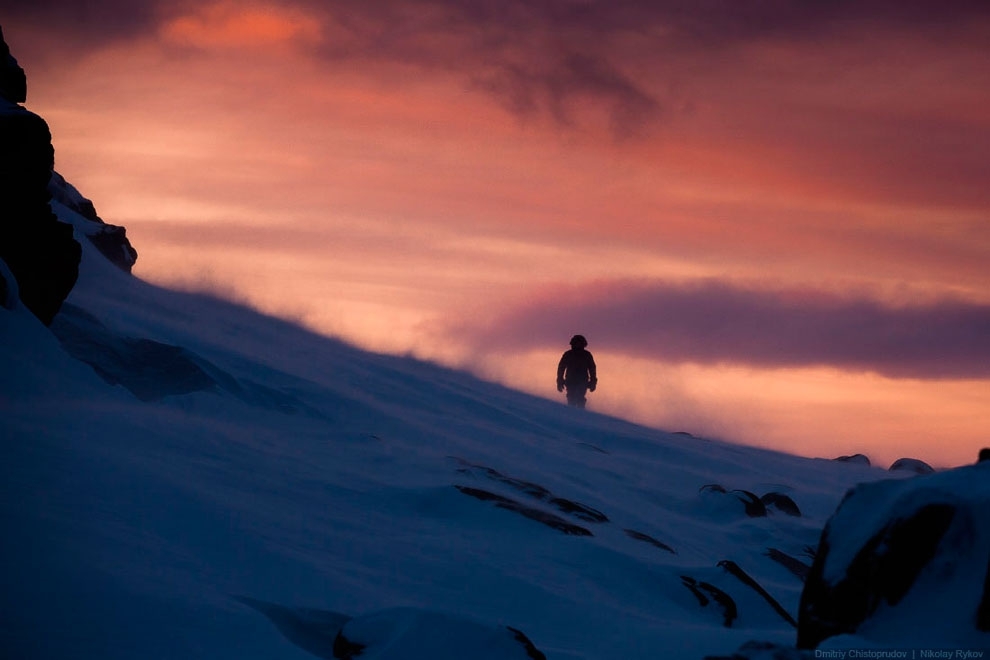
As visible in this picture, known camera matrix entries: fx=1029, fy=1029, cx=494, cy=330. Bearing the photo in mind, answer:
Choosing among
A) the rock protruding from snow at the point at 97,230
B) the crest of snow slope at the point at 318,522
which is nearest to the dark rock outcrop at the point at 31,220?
the crest of snow slope at the point at 318,522

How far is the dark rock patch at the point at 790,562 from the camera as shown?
11484 millimetres

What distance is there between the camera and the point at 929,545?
5.60 m

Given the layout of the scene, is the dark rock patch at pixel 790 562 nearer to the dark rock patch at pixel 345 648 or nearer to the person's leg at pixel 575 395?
the dark rock patch at pixel 345 648

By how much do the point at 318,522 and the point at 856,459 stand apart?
18247 millimetres

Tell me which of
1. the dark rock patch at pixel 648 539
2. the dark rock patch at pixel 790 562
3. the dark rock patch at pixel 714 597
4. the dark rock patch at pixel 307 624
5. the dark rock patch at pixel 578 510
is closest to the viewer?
the dark rock patch at pixel 307 624

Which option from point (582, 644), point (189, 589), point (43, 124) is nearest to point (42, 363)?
point (43, 124)

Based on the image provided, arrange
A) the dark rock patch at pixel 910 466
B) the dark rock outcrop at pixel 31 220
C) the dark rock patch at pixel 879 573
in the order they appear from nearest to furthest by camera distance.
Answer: the dark rock patch at pixel 879 573, the dark rock outcrop at pixel 31 220, the dark rock patch at pixel 910 466

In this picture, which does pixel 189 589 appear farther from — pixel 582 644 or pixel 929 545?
pixel 929 545

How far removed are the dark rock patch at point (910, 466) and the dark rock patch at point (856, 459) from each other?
2.81 feet

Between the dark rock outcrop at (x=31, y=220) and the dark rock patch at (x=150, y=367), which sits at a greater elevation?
the dark rock outcrop at (x=31, y=220)

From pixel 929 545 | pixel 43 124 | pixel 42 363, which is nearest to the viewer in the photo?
pixel 929 545

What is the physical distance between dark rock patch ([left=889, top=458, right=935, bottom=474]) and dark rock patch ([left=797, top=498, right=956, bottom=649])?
1683 cm

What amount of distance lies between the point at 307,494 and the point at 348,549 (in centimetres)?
146

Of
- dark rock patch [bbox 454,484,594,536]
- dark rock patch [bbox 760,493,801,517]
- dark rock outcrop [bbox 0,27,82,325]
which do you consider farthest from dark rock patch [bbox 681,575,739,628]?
dark rock outcrop [bbox 0,27,82,325]
